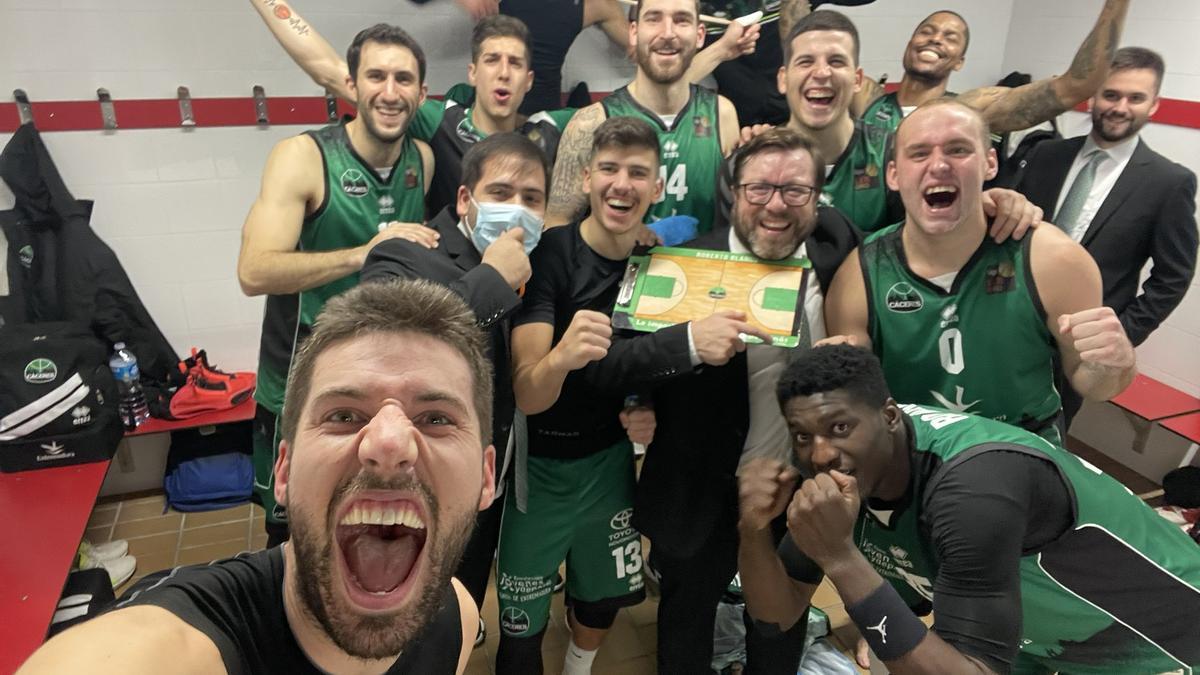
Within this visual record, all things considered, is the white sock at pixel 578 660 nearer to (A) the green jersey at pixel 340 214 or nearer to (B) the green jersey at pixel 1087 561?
(B) the green jersey at pixel 1087 561

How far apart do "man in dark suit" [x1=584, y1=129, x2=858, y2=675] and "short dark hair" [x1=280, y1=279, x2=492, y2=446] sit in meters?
0.87

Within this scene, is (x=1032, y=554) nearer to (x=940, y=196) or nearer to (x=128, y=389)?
(x=940, y=196)

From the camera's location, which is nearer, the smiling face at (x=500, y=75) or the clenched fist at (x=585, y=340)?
the clenched fist at (x=585, y=340)

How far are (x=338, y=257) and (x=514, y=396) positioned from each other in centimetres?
102

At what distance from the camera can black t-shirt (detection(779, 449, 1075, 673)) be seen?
5.49 ft

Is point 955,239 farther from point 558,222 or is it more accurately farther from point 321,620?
point 321,620

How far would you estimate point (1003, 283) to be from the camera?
2.28 m

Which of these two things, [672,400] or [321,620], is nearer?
[321,620]

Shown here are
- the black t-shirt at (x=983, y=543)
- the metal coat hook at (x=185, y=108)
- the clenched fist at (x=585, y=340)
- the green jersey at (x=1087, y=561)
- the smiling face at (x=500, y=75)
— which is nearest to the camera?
the black t-shirt at (x=983, y=543)

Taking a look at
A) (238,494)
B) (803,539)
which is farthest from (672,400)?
(238,494)

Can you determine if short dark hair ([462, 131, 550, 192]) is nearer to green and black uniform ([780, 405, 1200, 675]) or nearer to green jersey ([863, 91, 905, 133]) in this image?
green and black uniform ([780, 405, 1200, 675])

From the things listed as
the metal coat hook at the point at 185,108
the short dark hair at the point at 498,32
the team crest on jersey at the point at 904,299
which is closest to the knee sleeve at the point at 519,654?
the team crest on jersey at the point at 904,299

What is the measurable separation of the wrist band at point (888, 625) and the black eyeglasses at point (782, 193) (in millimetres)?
1186

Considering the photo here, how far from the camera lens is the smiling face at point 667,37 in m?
3.09
